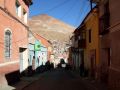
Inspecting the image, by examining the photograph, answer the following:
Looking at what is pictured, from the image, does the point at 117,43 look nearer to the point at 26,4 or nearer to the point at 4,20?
the point at 4,20

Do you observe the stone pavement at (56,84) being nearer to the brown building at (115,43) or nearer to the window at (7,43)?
the brown building at (115,43)

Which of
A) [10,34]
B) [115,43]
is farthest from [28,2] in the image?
[115,43]

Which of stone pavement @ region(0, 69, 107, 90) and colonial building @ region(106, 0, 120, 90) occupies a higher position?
→ colonial building @ region(106, 0, 120, 90)

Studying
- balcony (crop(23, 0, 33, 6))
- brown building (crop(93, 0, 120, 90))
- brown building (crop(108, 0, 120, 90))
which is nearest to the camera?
brown building (crop(108, 0, 120, 90))

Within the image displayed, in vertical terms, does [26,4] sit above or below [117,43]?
above

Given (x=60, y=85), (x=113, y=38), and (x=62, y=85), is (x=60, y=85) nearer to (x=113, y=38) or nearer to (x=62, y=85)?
(x=62, y=85)

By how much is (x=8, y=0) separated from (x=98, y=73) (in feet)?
32.2

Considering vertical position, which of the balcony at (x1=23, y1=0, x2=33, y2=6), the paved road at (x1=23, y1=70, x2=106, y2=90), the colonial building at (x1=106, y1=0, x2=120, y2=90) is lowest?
the paved road at (x1=23, y1=70, x2=106, y2=90)

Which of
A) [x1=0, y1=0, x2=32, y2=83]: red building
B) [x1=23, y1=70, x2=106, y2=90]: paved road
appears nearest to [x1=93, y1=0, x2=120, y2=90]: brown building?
[x1=23, y1=70, x2=106, y2=90]: paved road

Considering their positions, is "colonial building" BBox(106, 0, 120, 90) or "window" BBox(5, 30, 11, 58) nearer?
"colonial building" BBox(106, 0, 120, 90)

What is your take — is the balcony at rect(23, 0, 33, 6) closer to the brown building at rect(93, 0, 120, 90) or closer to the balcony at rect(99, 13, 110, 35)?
the balcony at rect(99, 13, 110, 35)

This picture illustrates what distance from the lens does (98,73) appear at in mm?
26938

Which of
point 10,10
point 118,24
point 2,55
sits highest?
point 10,10

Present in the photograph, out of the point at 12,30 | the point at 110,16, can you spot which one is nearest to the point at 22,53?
the point at 12,30
